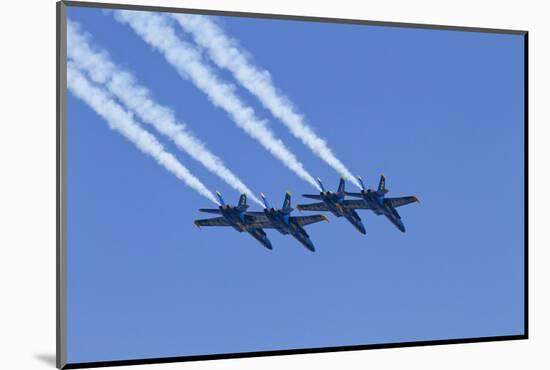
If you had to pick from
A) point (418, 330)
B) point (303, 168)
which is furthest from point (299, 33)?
point (418, 330)

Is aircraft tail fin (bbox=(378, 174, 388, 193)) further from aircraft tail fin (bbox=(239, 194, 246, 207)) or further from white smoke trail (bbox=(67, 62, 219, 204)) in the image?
white smoke trail (bbox=(67, 62, 219, 204))

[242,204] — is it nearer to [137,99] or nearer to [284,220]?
[284,220]

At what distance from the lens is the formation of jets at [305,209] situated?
20703 millimetres

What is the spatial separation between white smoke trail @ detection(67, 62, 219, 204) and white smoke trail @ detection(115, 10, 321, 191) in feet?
3.91

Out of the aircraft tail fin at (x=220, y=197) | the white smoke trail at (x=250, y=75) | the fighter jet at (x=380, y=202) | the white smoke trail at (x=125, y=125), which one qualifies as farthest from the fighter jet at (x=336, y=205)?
the white smoke trail at (x=125, y=125)

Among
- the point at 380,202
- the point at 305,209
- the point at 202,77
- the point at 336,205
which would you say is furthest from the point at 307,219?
the point at 202,77

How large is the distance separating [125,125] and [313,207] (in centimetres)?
369

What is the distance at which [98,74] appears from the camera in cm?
1961

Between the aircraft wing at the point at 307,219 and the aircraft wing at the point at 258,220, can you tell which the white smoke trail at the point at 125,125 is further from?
the aircraft wing at the point at 307,219

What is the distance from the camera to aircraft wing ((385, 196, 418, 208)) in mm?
21938

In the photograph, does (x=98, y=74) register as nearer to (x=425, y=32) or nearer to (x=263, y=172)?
(x=263, y=172)

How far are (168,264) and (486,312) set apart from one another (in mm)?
6309

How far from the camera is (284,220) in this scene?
68.9ft

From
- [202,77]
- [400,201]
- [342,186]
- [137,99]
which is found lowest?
[400,201]
